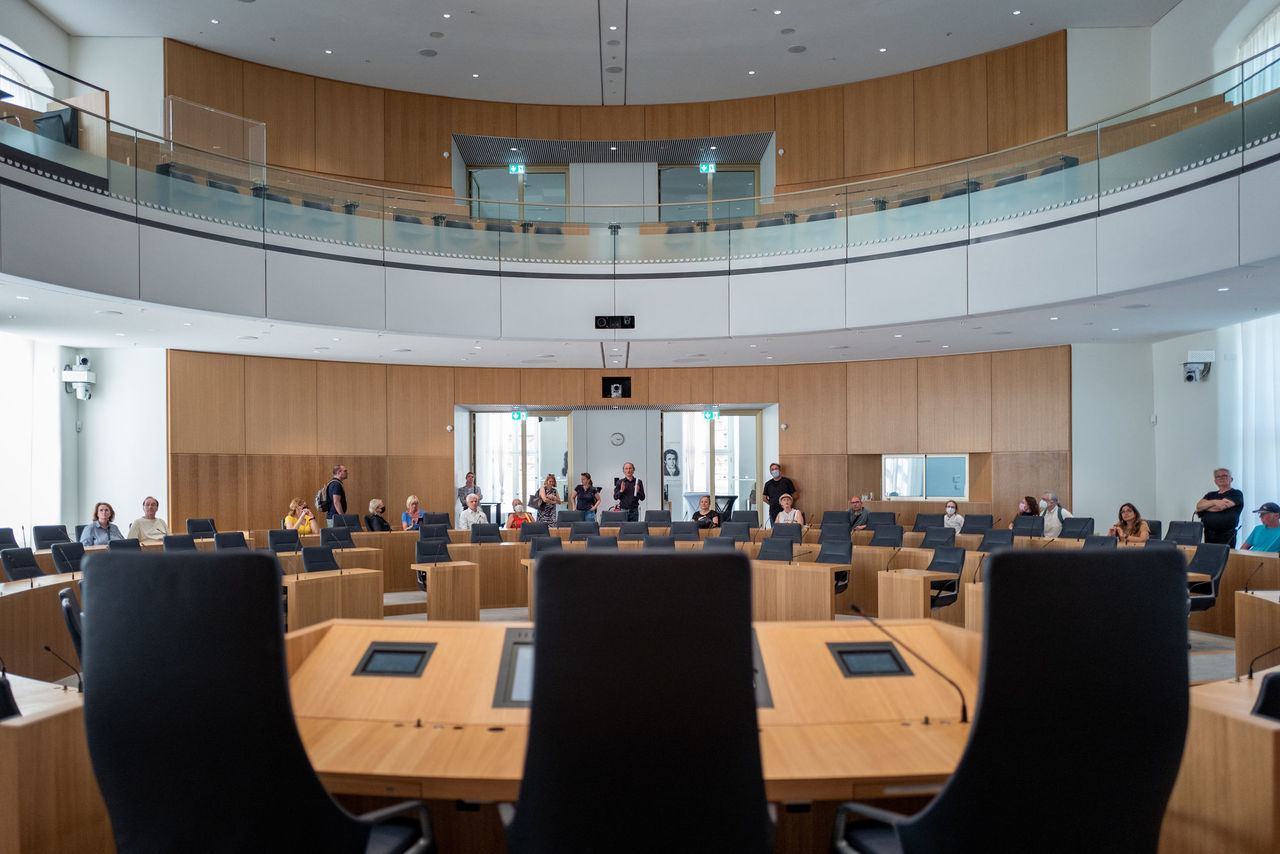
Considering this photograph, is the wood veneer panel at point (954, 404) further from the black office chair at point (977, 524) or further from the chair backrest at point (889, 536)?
the chair backrest at point (889, 536)

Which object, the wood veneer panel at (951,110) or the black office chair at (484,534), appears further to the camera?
the wood veneer panel at (951,110)

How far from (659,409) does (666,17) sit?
23.8 feet

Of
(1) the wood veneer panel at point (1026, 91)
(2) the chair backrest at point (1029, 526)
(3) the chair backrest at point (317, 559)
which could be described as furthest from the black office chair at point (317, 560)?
(1) the wood veneer panel at point (1026, 91)

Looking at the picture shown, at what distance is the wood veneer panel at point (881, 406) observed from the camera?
1534cm

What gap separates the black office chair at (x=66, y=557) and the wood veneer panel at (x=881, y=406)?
12291 mm

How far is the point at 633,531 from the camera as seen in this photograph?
35.0ft

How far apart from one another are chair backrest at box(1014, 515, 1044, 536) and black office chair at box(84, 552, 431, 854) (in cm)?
1080

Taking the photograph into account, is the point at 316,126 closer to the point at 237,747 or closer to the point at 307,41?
the point at 307,41

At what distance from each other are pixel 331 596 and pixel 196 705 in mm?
7008

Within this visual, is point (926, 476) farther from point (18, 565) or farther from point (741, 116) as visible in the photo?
point (18, 565)

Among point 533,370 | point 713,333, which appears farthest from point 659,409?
point 713,333

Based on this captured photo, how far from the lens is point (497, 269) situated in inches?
494

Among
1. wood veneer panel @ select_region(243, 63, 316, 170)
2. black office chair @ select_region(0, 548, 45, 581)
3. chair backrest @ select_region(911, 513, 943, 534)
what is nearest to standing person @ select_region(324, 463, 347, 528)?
black office chair @ select_region(0, 548, 45, 581)

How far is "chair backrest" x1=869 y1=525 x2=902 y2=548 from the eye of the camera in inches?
410
